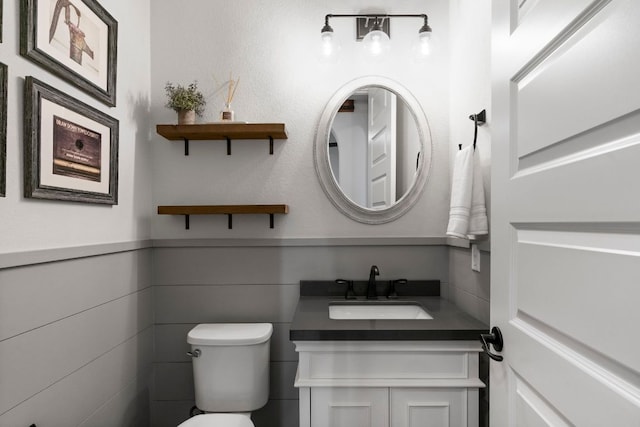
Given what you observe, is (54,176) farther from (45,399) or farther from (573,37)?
(573,37)

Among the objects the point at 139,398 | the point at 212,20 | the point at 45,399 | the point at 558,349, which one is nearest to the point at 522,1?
the point at 558,349

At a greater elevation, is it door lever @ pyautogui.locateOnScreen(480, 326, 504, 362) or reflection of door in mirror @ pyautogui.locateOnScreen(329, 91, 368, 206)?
reflection of door in mirror @ pyautogui.locateOnScreen(329, 91, 368, 206)

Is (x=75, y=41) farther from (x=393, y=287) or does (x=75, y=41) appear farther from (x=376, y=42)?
(x=393, y=287)

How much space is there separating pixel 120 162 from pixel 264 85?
32.3 inches

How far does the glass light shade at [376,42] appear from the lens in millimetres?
1939

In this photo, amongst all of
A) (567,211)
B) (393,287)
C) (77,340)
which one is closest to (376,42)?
(393,287)

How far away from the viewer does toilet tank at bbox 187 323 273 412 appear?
1766 millimetres

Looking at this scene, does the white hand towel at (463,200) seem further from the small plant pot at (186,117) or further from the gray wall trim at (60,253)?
the gray wall trim at (60,253)

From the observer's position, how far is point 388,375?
146 centimetres

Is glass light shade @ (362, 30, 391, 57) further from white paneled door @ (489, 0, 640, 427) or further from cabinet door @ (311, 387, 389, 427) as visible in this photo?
cabinet door @ (311, 387, 389, 427)

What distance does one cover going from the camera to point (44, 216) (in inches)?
50.1

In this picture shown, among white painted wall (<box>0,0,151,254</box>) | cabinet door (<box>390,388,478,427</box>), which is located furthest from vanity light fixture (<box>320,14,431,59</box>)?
cabinet door (<box>390,388,478,427</box>)

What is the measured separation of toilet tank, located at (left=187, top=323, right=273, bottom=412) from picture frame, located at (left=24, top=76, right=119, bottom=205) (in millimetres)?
774

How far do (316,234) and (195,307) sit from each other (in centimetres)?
75
